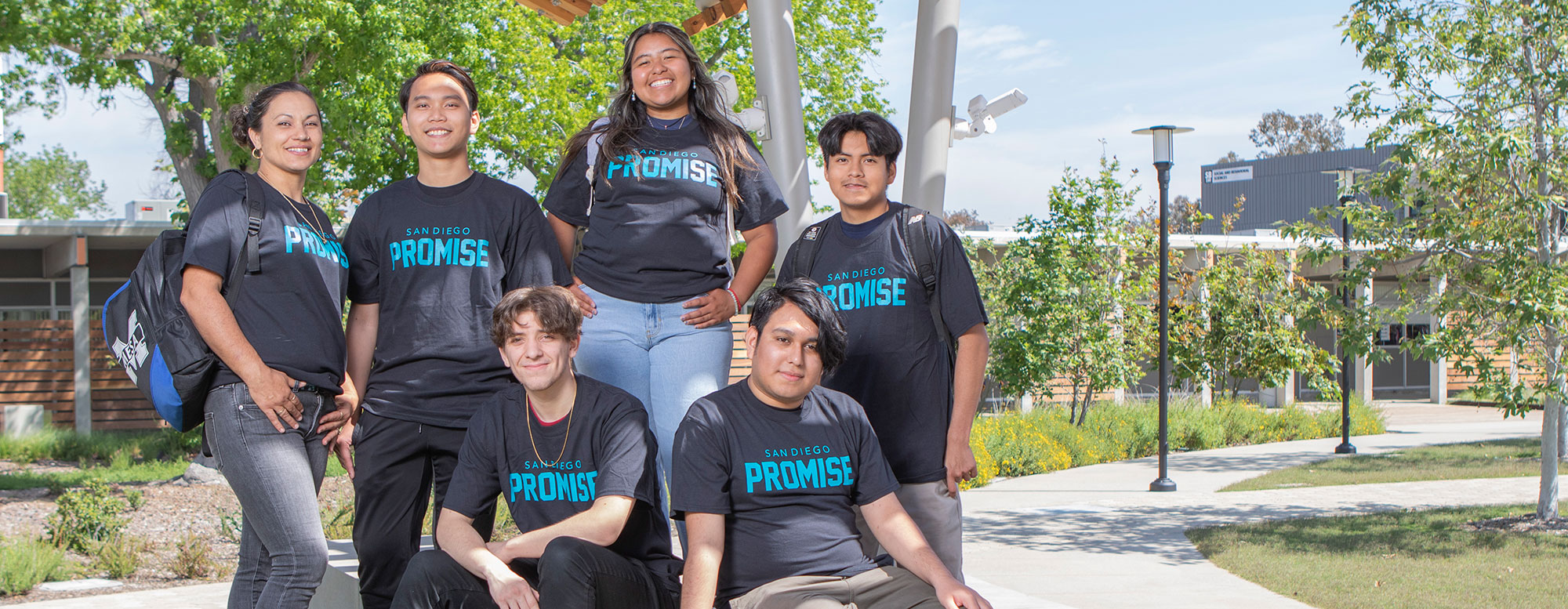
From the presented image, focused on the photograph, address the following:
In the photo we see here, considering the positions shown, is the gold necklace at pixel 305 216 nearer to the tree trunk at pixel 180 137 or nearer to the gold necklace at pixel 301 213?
the gold necklace at pixel 301 213

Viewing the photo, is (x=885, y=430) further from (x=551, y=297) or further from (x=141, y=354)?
(x=141, y=354)

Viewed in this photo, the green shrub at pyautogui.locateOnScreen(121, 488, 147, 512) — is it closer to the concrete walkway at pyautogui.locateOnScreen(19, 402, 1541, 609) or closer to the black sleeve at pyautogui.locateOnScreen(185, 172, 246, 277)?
the concrete walkway at pyautogui.locateOnScreen(19, 402, 1541, 609)

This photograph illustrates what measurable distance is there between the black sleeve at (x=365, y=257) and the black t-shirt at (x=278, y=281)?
0.22 m

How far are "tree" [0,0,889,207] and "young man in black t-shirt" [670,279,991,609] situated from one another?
9.48m

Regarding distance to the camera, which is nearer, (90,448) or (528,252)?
(528,252)

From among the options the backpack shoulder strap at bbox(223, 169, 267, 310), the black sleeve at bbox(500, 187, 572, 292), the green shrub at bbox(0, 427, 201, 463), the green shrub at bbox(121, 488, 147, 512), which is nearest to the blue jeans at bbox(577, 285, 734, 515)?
the black sleeve at bbox(500, 187, 572, 292)

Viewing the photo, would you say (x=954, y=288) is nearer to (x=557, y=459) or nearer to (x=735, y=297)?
Result: (x=735, y=297)

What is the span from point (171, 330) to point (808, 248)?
1.79 metres

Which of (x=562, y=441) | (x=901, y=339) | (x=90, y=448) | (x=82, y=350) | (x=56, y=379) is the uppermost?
(x=901, y=339)

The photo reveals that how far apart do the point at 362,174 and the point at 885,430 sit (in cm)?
1143

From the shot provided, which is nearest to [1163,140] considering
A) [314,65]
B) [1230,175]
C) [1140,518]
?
[1140,518]

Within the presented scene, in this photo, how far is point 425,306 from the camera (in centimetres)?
335

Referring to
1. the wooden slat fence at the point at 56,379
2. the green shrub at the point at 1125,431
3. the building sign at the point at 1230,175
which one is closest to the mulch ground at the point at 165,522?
the green shrub at the point at 1125,431

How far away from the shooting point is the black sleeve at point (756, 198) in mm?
3578
